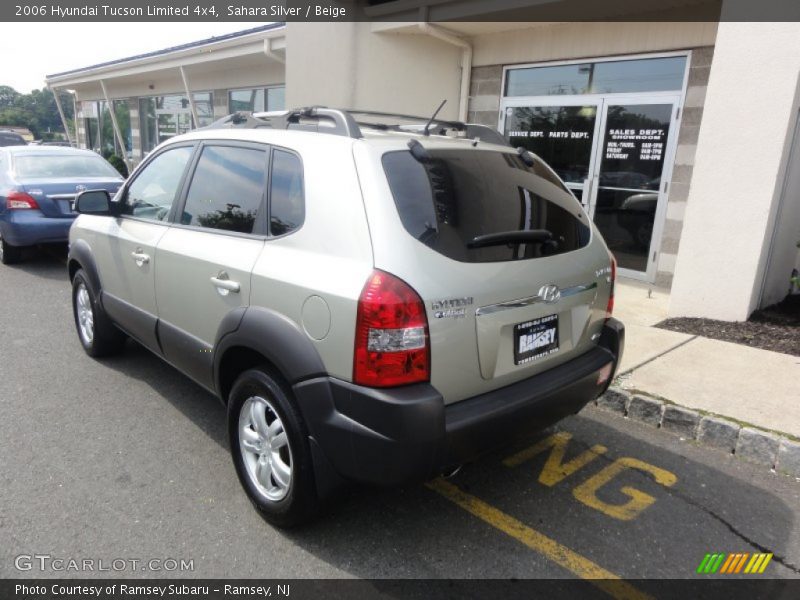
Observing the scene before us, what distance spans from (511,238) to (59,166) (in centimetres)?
827

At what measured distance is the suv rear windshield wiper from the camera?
247cm

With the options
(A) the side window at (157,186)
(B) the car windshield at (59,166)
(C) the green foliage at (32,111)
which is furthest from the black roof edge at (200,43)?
(C) the green foliage at (32,111)

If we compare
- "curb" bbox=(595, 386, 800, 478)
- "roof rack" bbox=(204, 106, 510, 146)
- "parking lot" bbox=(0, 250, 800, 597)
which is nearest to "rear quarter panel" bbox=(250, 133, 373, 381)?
"roof rack" bbox=(204, 106, 510, 146)

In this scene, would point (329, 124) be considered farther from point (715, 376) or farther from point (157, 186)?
point (715, 376)

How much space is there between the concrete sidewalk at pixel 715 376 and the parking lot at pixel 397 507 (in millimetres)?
373

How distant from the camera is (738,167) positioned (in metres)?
5.38

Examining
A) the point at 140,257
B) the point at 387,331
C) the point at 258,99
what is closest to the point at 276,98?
the point at 258,99

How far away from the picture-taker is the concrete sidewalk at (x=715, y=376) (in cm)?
383

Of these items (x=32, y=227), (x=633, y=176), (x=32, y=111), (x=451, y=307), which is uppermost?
(x=32, y=111)

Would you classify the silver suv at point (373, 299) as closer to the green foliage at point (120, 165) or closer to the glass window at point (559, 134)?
the glass window at point (559, 134)

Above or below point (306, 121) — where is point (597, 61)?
above

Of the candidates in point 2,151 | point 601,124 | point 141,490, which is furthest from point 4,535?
point 2,151

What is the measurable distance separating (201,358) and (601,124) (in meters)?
6.34

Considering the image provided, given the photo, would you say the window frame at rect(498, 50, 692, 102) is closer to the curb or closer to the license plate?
the curb
